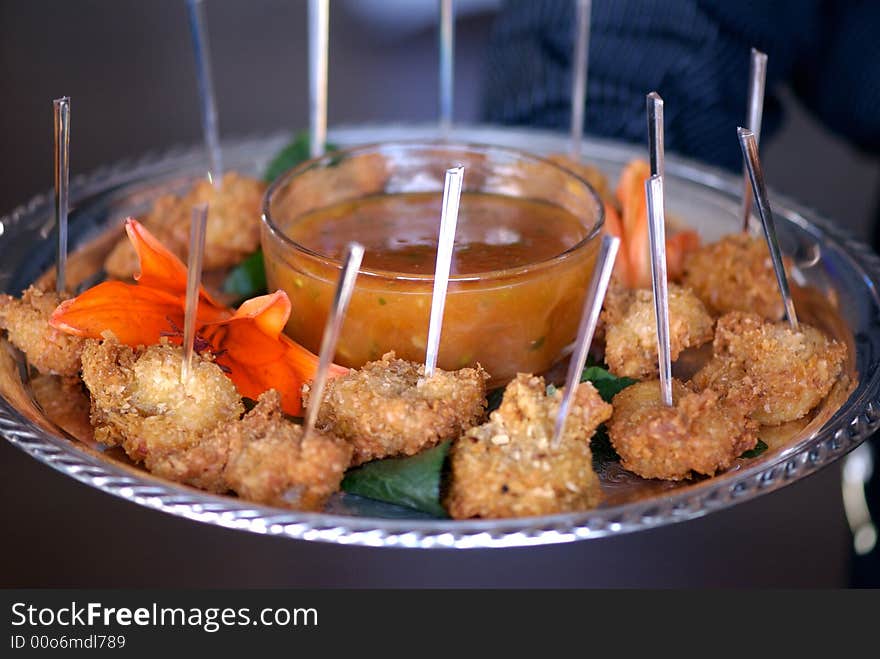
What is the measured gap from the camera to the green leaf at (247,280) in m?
1.97

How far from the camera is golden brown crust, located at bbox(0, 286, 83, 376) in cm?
159

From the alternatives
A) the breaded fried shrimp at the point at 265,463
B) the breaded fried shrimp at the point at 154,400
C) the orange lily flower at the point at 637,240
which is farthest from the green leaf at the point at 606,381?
the breaded fried shrimp at the point at 154,400

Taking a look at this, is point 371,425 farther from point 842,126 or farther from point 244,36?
point 244,36

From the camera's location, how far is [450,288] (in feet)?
5.08

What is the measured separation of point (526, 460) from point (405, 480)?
6.6 inches

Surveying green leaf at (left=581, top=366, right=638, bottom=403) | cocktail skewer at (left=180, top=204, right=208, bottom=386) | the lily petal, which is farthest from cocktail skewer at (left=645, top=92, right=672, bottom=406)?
the lily petal

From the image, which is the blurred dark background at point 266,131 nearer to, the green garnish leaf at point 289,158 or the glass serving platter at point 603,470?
the glass serving platter at point 603,470

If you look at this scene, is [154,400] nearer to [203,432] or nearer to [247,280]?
[203,432]

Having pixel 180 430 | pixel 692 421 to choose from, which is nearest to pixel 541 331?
pixel 692 421

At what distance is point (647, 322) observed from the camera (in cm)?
160

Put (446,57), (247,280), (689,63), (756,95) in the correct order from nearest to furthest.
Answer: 1. (756,95)
2. (247,280)
3. (446,57)
4. (689,63)

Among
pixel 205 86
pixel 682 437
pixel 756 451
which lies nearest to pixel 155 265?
pixel 205 86

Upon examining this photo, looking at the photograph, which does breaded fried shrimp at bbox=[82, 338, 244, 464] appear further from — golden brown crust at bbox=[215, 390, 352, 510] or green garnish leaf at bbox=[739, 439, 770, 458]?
green garnish leaf at bbox=[739, 439, 770, 458]

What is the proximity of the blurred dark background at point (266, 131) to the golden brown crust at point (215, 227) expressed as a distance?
3.08 feet
